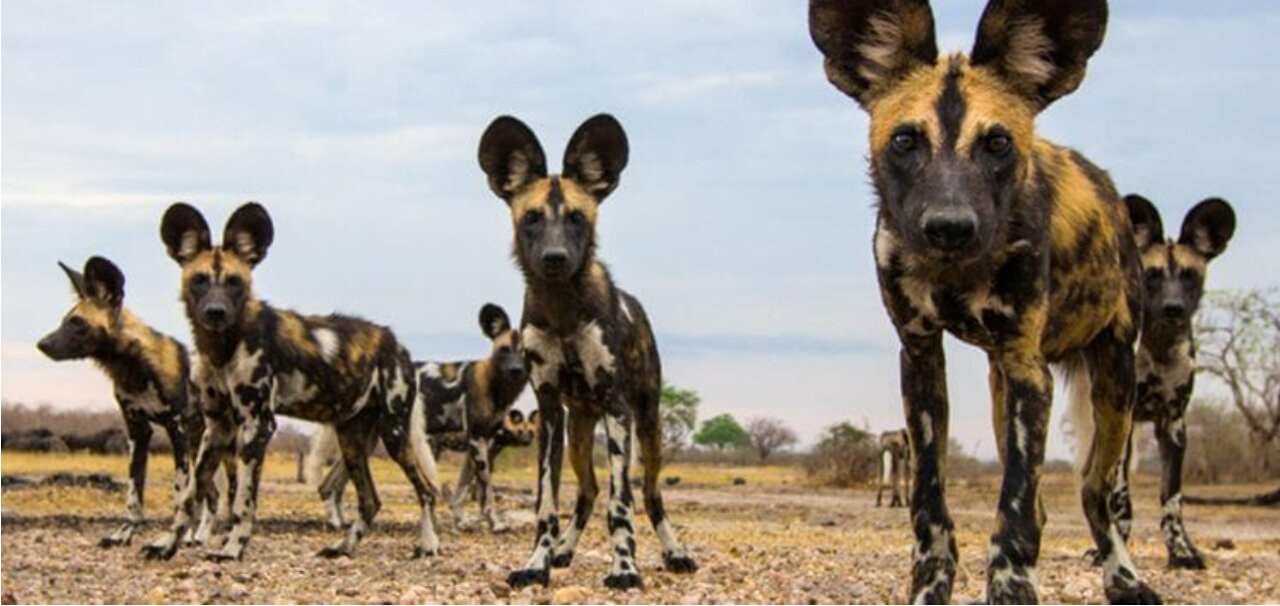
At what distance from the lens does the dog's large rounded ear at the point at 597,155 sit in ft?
31.1

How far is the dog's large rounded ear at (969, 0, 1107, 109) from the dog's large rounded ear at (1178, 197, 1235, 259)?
5.76 meters

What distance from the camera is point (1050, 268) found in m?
5.94

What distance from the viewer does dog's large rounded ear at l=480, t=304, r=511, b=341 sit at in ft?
61.1

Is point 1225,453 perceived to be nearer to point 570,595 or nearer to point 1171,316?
point 1171,316

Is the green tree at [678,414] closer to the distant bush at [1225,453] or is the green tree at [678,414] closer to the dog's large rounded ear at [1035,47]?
the distant bush at [1225,453]

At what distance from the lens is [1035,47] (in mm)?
5684

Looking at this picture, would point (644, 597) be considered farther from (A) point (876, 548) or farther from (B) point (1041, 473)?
(A) point (876, 548)

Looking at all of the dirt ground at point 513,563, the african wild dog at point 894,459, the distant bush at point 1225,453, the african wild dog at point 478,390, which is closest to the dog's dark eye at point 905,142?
the dirt ground at point 513,563

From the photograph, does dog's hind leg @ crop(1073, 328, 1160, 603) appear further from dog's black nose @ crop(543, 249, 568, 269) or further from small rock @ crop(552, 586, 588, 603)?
dog's black nose @ crop(543, 249, 568, 269)

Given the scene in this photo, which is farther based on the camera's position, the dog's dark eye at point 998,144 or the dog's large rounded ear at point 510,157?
the dog's large rounded ear at point 510,157

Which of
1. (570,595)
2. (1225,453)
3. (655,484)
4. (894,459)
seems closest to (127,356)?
(655,484)

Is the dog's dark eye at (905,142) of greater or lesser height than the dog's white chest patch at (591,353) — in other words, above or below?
above

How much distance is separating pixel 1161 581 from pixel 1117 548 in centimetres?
272

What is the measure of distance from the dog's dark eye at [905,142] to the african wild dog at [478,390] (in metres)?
12.2
